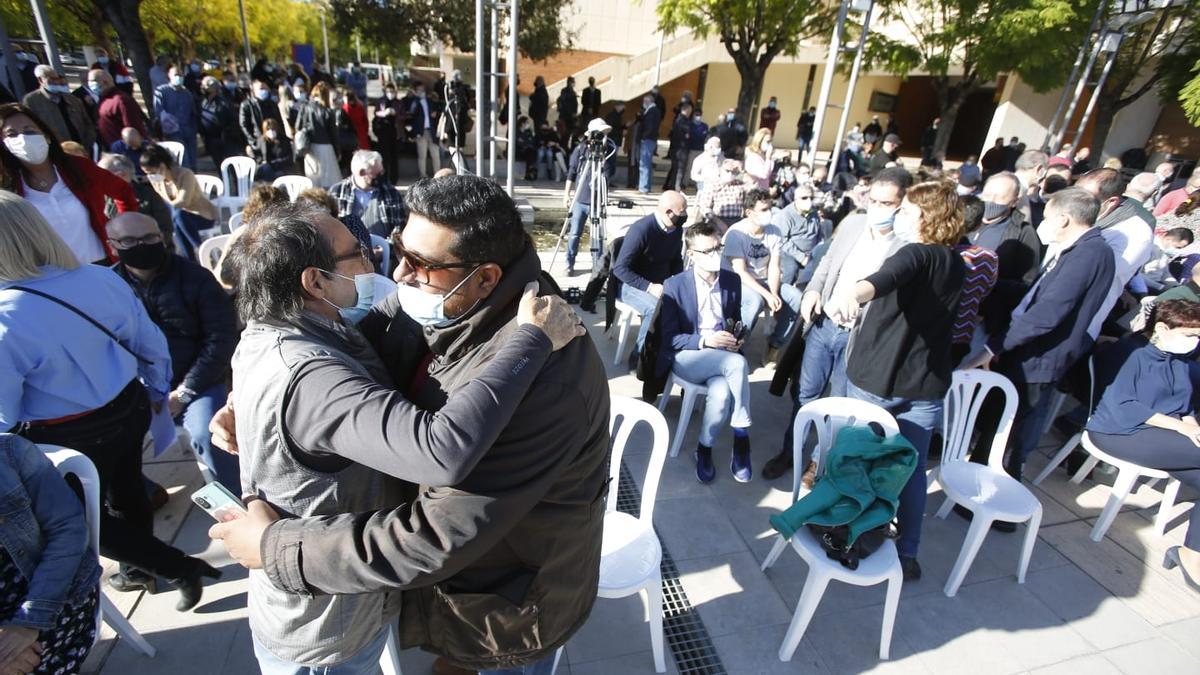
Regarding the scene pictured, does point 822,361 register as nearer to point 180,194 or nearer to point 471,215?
point 471,215

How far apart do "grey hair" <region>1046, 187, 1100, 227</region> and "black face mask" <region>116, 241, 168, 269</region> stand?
15.5 feet

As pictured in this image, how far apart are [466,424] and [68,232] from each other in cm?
377

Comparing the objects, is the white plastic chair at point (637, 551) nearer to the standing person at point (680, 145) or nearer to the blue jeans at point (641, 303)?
the blue jeans at point (641, 303)

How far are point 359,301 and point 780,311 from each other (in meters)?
4.27

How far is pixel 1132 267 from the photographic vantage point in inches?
146

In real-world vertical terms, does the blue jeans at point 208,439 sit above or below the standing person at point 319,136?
below

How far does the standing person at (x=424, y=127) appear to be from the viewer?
10320 millimetres

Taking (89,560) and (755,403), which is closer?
(89,560)

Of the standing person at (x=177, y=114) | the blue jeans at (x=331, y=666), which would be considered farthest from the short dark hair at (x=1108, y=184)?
the standing person at (x=177, y=114)

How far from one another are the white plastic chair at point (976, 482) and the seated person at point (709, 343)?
44.0 inches

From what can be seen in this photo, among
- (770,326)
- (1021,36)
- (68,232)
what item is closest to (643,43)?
(1021,36)

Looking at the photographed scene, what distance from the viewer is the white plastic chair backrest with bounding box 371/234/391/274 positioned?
4.09 m

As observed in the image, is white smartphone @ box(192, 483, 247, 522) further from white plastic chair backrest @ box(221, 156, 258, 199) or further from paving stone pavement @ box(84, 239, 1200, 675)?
white plastic chair backrest @ box(221, 156, 258, 199)

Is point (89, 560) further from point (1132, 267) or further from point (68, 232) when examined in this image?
point (1132, 267)
